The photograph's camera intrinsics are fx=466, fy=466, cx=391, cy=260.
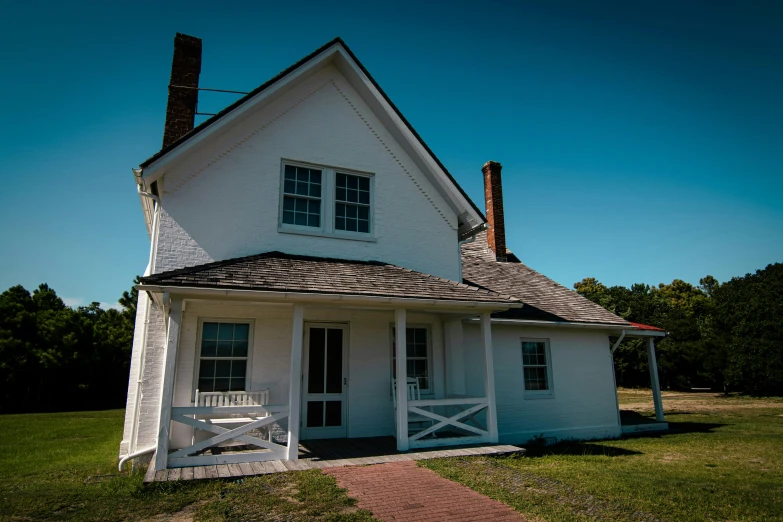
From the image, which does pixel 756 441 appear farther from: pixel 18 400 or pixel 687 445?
pixel 18 400

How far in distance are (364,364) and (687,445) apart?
811 cm

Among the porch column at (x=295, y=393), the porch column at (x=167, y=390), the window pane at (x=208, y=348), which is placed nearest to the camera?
the porch column at (x=167, y=390)

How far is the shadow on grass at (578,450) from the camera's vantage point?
1008cm

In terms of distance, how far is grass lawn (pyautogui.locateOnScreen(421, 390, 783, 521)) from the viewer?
19.6ft

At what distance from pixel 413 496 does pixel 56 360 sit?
34065 millimetres

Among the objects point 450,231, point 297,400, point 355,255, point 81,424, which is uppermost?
point 450,231

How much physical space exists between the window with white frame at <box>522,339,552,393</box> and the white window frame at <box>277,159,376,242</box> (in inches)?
214

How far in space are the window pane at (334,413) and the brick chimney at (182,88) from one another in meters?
7.27

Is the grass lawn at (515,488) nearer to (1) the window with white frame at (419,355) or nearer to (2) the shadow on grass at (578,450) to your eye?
(2) the shadow on grass at (578,450)

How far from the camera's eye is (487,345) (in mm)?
10148

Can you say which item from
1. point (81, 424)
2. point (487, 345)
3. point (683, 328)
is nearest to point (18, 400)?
point (81, 424)

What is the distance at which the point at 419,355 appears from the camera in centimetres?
1163

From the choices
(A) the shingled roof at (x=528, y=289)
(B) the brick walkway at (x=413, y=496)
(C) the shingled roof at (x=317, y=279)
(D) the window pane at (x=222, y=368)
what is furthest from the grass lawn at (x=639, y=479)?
(D) the window pane at (x=222, y=368)

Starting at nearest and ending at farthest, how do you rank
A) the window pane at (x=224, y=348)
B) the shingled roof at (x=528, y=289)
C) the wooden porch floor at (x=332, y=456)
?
the wooden porch floor at (x=332, y=456) < the window pane at (x=224, y=348) < the shingled roof at (x=528, y=289)
